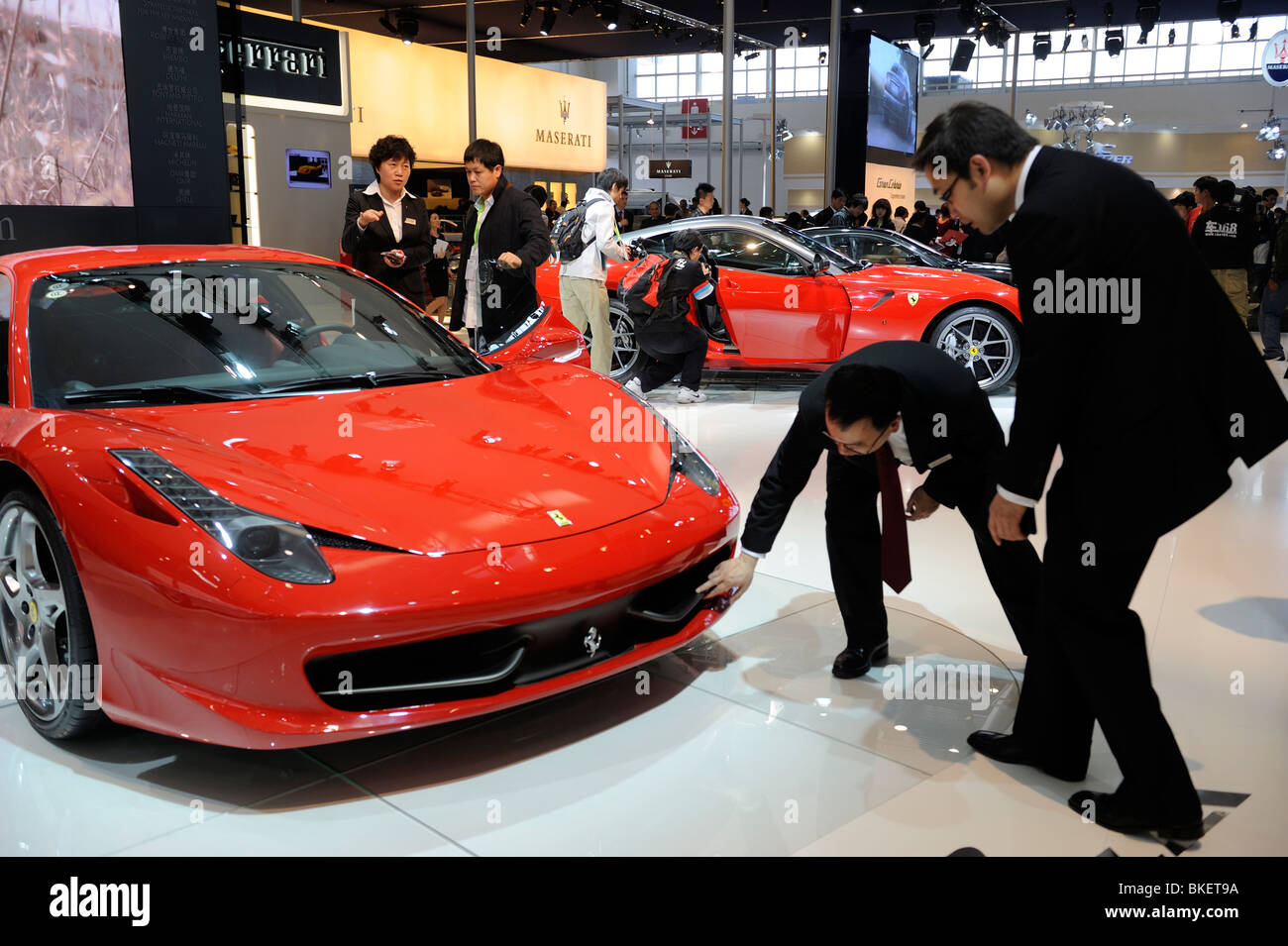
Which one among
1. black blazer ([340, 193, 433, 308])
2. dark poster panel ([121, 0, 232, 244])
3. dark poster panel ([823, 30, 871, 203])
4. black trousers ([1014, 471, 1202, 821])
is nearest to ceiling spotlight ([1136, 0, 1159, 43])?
dark poster panel ([823, 30, 871, 203])

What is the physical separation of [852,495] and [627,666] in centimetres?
84

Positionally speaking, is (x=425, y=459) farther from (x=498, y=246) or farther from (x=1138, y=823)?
(x=498, y=246)

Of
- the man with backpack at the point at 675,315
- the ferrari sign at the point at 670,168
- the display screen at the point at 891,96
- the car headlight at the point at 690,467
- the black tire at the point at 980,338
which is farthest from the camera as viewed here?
the ferrari sign at the point at 670,168

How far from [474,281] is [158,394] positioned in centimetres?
310

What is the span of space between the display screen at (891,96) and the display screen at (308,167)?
25.1 ft

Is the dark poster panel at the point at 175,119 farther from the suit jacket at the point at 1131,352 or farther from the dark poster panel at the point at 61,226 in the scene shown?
the suit jacket at the point at 1131,352

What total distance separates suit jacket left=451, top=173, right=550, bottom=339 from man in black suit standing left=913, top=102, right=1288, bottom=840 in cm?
357

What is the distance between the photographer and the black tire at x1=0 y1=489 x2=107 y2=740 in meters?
2.25

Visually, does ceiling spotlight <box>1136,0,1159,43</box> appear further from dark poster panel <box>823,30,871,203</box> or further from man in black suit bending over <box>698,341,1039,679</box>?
man in black suit bending over <box>698,341,1039,679</box>

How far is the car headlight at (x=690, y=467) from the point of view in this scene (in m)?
2.85

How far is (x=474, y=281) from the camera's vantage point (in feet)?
18.6

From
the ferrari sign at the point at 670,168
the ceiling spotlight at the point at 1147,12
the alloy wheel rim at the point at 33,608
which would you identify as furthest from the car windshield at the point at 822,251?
the ferrari sign at the point at 670,168

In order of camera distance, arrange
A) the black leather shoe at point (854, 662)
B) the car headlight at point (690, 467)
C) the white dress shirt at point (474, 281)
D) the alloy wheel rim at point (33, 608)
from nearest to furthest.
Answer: the alloy wheel rim at point (33, 608)
the car headlight at point (690, 467)
the black leather shoe at point (854, 662)
the white dress shirt at point (474, 281)

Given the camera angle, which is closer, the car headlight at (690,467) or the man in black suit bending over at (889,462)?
the man in black suit bending over at (889,462)
